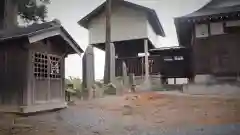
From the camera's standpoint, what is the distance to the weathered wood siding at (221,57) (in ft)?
5.08

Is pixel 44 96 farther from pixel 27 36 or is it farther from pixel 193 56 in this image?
pixel 193 56

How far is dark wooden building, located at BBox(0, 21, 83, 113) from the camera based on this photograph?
1826 mm

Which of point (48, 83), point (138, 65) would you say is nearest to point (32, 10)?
point (48, 83)

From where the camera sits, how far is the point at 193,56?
1.67 metres

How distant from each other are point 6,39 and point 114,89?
0.85 metres

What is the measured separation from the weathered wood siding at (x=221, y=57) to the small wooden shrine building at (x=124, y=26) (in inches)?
14.0

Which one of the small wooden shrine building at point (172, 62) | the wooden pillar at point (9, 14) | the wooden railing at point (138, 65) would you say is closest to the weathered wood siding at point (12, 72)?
the wooden pillar at point (9, 14)

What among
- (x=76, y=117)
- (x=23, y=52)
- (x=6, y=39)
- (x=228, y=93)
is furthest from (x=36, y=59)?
(x=228, y=93)

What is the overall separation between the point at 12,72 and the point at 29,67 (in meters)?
0.12

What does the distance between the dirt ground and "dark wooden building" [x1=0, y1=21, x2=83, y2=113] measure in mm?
135

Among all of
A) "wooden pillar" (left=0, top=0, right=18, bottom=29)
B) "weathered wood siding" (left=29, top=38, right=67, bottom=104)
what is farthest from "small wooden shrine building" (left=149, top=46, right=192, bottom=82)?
"wooden pillar" (left=0, top=0, right=18, bottom=29)

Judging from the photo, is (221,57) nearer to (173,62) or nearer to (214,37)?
(214,37)

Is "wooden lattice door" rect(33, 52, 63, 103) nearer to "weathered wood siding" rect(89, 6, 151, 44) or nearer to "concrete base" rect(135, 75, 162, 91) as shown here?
"weathered wood siding" rect(89, 6, 151, 44)

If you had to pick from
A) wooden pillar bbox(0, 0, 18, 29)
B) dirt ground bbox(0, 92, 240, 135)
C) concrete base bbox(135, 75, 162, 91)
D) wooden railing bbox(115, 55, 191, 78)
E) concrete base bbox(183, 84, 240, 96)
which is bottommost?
dirt ground bbox(0, 92, 240, 135)
